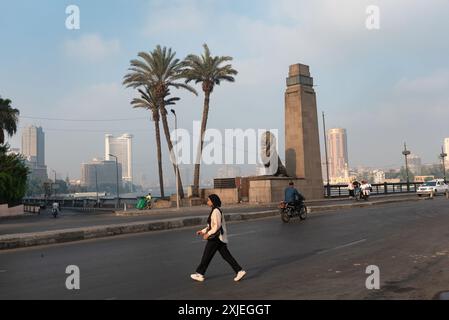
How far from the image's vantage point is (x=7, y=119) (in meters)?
53.2

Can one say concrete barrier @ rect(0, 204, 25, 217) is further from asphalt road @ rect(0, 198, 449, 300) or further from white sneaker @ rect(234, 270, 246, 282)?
white sneaker @ rect(234, 270, 246, 282)

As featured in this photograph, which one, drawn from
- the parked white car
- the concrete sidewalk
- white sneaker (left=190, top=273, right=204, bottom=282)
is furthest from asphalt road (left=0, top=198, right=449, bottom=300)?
the parked white car

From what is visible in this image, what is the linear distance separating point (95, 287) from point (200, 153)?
39.8 m

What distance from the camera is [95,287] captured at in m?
7.82

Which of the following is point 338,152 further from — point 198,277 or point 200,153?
point 198,277

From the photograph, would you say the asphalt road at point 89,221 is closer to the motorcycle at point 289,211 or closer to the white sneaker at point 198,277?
the motorcycle at point 289,211

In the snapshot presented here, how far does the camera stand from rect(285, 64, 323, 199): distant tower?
1538 inches

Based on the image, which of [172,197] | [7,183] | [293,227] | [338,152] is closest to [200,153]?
[172,197]

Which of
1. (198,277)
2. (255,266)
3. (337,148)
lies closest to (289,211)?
(255,266)

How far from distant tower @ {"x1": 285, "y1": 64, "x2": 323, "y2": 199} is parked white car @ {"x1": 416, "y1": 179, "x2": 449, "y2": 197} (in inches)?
338

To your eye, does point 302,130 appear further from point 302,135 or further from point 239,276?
point 239,276

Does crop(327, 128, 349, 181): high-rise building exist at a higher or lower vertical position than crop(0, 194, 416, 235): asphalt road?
higher

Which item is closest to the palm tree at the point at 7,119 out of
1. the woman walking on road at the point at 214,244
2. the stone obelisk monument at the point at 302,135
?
the stone obelisk monument at the point at 302,135

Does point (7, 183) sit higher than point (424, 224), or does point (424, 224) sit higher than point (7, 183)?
point (7, 183)
